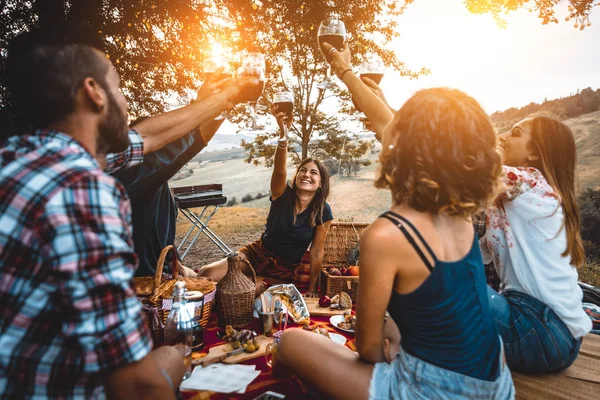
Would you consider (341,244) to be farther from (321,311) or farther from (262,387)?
(262,387)

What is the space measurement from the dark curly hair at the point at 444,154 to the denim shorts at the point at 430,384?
0.66m

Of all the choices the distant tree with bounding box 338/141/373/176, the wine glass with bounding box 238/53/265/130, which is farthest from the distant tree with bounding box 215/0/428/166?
the wine glass with bounding box 238/53/265/130

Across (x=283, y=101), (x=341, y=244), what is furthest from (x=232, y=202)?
(x=283, y=101)

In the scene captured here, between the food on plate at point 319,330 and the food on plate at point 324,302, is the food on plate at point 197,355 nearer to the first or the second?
the food on plate at point 319,330

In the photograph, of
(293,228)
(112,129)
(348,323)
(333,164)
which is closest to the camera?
(112,129)

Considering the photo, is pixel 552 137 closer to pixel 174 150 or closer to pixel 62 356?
pixel 174 150

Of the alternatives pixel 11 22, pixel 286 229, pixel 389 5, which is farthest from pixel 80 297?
pixel 389 5

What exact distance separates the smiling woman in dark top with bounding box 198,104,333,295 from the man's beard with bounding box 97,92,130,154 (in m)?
2.65

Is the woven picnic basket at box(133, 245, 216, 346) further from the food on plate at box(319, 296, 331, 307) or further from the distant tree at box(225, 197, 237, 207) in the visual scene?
the distant tree at box(225, 197, 237, 207)

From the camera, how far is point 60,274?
37.2 inches

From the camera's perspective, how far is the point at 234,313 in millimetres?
2607

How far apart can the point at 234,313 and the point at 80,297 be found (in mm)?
1761

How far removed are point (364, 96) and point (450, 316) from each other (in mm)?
1448

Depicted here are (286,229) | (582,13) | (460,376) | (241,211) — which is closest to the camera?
(460,376)
